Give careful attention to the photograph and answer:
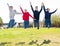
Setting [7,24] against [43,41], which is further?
[7,24]

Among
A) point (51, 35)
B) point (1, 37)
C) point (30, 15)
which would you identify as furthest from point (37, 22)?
point (1, 37)

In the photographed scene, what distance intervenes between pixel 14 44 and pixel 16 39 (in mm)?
381

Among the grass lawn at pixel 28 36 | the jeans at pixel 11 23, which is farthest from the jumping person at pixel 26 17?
the jeans at pixel 11 23

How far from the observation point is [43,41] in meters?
8.20

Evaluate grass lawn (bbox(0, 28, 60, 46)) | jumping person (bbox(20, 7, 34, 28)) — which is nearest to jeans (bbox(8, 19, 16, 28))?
grass lawn (bbox(0, 28, 60, 46))

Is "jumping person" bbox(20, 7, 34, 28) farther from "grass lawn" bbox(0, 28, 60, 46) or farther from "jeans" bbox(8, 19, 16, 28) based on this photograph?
"jeans" bbox(8, 19, 16, 28)

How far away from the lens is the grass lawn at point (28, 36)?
814 centimetres

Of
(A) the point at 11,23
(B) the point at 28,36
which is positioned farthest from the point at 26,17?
(B) the point at 28,36

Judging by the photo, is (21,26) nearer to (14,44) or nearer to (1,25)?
(1,25)

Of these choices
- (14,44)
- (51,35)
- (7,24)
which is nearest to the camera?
(14,44)

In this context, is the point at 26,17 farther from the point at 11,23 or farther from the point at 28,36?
the point at 28,36

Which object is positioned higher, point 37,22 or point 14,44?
point 37,22

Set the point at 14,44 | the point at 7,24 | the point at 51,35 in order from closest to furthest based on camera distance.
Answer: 1. the point at 14,44
2. the point at 51,35
3. the point at 7,24

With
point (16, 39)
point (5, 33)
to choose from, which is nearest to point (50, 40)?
point (16, 39)
